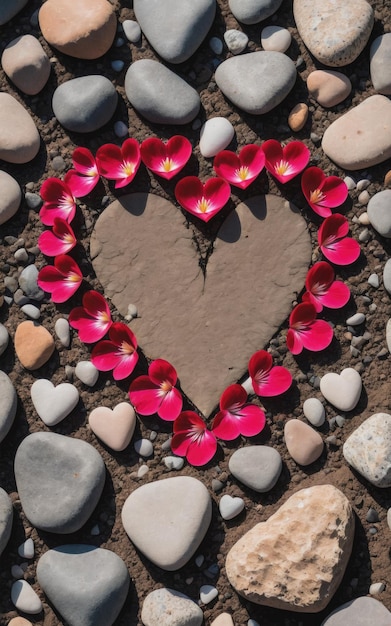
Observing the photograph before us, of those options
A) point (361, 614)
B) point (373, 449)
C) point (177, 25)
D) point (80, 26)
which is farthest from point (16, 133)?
point (361, 614)

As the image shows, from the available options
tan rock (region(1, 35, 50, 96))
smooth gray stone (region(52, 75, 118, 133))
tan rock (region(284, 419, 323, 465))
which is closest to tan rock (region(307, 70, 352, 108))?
smooth gray stone (region(52, 75, 118, 133))

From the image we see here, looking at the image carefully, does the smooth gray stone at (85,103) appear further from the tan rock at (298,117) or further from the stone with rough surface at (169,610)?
the stone with rough surface at (169,610)

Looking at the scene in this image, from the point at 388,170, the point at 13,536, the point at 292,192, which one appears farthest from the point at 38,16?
the point at 13,536

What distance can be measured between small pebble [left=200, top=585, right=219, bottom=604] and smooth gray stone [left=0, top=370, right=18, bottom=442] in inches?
20.1

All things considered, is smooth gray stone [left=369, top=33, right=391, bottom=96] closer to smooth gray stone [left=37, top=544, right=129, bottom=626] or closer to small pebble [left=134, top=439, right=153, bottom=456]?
small pebble [left=134, top=439, right=153, bottom=456]

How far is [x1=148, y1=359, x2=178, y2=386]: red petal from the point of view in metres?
1.61

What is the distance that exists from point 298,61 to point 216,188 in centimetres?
33

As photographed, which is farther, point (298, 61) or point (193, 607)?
point (298, 61)

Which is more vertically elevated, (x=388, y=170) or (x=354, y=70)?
(x=354, y=70)

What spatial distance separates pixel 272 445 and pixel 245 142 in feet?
2.07

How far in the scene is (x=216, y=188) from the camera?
165 centimetres

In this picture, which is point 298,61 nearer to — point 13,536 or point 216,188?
point 216,188

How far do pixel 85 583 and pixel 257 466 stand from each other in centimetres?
41

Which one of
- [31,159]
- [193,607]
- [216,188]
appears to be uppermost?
[31,159]
